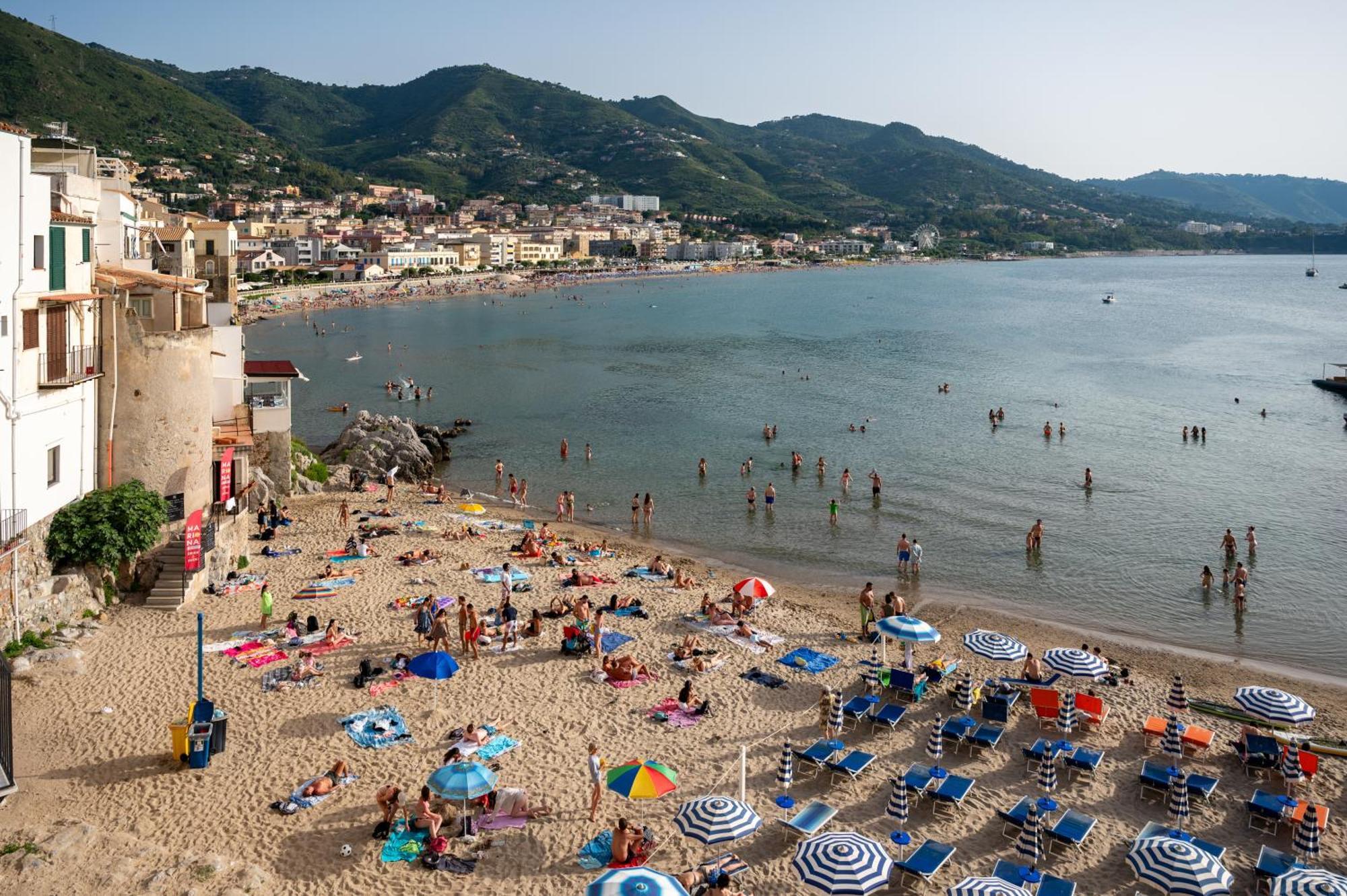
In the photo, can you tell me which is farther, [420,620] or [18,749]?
[420,620]

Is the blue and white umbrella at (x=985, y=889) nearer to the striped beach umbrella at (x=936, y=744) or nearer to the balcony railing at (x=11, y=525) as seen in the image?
the striped beach umbrella at (x=936, y=744)

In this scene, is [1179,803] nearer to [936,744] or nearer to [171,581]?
[936,744]

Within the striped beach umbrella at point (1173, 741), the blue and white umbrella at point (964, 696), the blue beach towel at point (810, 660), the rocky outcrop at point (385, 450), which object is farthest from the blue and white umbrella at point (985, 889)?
the rocky outcrop at point (385, 450)

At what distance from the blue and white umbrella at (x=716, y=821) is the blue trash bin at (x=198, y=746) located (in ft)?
16.9

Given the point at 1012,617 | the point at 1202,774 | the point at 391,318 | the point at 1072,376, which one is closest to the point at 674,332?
the point at 391,318

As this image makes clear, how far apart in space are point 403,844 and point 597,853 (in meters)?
1.81

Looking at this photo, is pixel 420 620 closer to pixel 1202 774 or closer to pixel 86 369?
pixel 86 369

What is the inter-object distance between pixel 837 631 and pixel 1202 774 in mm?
5736

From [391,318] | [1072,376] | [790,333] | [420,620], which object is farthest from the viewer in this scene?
[391,318]

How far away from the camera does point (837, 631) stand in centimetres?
1559

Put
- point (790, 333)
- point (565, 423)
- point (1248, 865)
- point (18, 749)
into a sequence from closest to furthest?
1. point (1248, 865)
2. point (18, 749)
3. point (565, 423)
4. point (790, 333)

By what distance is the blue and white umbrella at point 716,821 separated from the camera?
27.8 ft

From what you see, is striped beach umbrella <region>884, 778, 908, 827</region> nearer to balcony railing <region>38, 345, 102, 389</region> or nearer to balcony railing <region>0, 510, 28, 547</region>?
balcony railing <region>0, 510, 28, 547</region>

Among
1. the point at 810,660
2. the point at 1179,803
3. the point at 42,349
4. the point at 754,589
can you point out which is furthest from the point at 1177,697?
the point at 42,349
